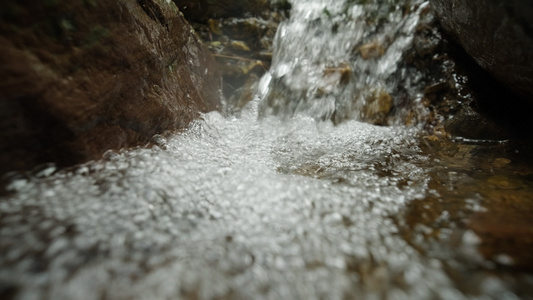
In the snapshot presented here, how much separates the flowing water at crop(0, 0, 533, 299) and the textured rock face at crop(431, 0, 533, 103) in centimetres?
73

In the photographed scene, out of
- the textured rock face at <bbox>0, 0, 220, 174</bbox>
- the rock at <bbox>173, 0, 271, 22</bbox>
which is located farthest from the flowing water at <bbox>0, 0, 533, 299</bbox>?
the rock at <bbox>173, 0, 271, 22</bbox>

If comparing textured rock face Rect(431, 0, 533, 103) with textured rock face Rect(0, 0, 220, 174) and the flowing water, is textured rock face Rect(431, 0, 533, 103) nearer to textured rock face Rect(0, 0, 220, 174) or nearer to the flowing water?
the flowing water

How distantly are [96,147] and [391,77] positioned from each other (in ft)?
10.6

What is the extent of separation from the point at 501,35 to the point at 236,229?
197cm

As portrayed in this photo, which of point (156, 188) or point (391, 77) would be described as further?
point (391, 77)

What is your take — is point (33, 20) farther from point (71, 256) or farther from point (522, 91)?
point (522, 91)

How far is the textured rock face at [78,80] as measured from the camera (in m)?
1.14

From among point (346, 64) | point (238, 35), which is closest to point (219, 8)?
point (238, 35)

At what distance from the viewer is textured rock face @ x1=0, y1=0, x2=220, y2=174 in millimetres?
1142

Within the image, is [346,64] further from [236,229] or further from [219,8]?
[236,229]

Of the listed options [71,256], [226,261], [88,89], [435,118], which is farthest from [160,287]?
[435,118]

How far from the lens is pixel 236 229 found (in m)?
1.26

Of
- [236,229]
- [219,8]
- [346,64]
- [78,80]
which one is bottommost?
[236,229]

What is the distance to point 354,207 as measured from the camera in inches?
57.8
